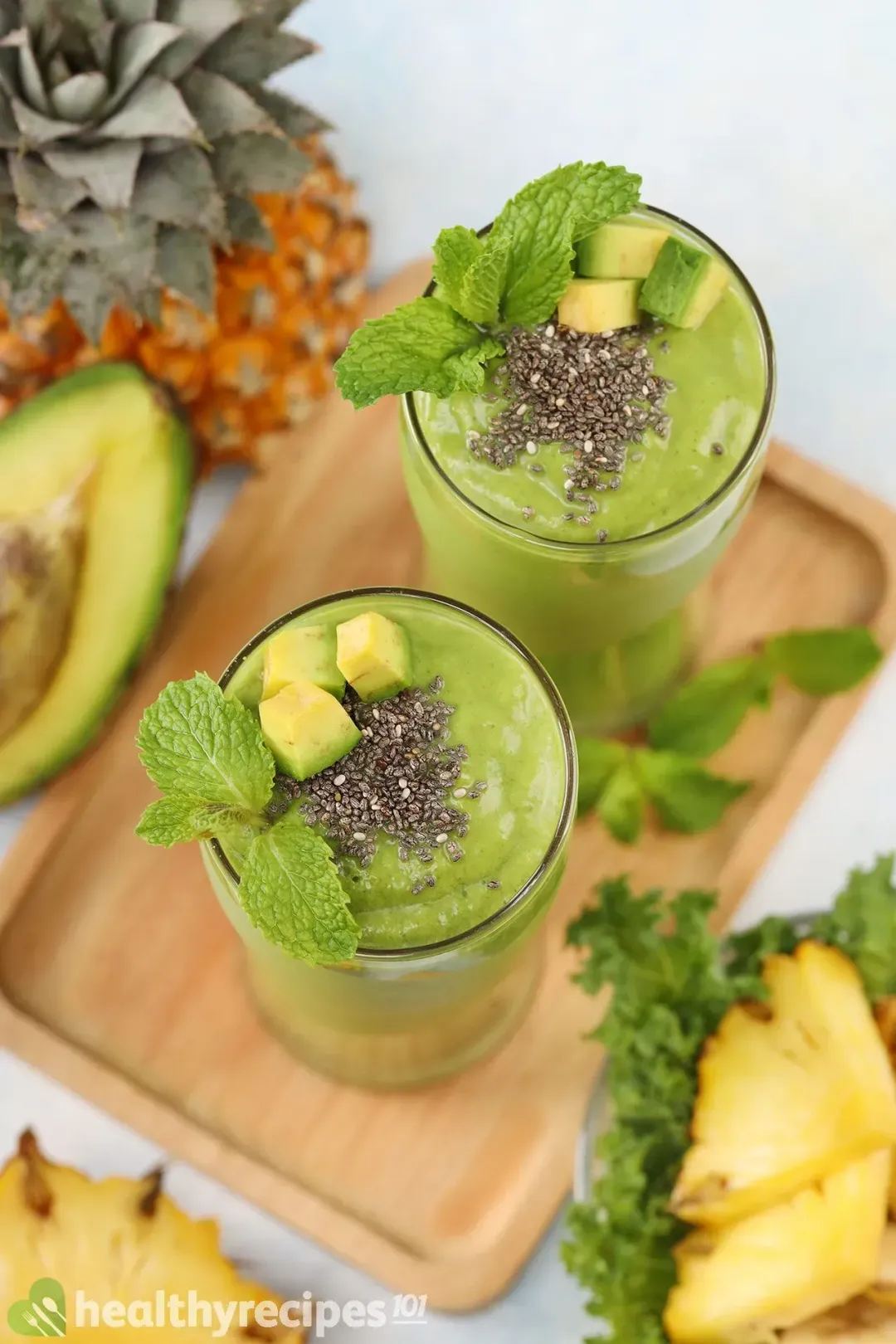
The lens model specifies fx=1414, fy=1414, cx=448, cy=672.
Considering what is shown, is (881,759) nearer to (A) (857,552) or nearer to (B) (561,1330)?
(A) (857,552)

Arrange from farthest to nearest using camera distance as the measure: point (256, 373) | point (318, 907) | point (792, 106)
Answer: point (792, 106)
point (256, 373)
point (318, 907)

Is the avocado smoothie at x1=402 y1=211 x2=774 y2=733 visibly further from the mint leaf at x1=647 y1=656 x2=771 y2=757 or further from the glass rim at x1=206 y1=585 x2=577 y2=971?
the mint leaf at x1=647 y1=656 x2=771 y2=757

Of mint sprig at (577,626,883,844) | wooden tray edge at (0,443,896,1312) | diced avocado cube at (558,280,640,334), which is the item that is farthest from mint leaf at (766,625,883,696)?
diced avocado cube at (558,280,640,334)

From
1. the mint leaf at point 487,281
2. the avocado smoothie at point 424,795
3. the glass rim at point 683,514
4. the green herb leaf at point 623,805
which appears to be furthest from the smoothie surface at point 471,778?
the green herb leaf at point 623,805

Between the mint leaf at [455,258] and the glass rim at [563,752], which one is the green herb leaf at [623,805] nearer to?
the glass rim at [563,752]

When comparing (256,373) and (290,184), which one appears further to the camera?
(256,373)

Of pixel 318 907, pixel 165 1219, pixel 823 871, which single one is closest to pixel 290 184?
pixel 318 907
